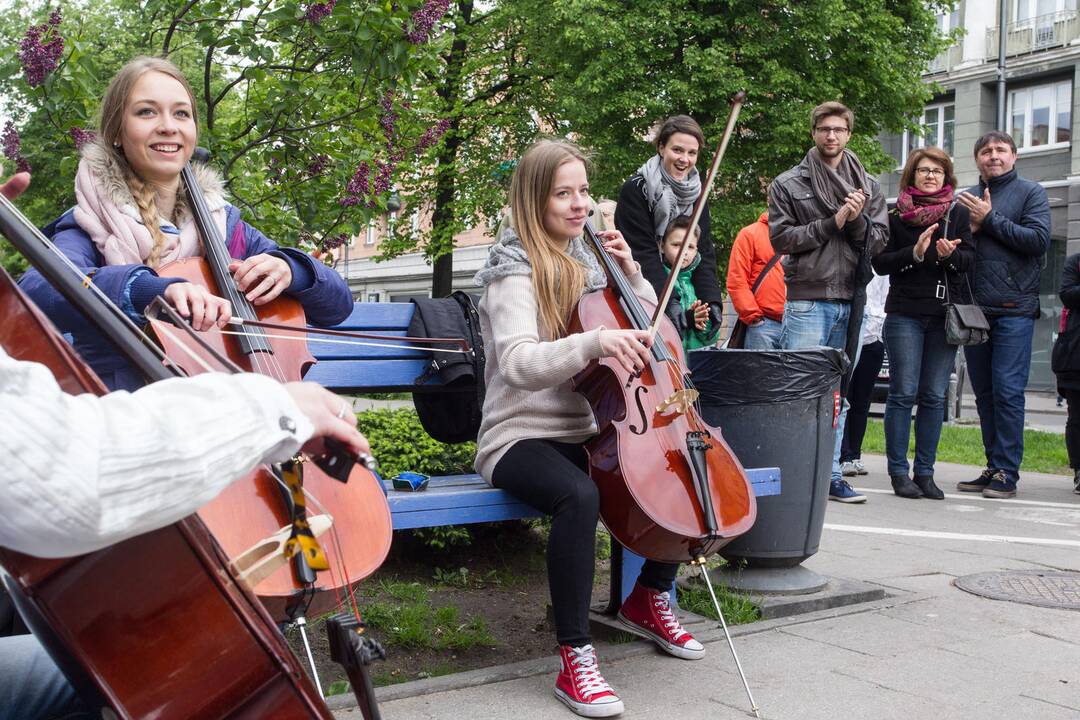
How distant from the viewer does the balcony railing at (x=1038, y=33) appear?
2617 centimetres

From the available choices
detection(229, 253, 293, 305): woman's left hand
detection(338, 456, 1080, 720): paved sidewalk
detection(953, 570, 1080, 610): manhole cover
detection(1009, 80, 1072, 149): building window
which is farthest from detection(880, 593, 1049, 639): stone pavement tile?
detection(1009, 80, 1072, 149): building window

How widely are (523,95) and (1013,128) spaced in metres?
13.0

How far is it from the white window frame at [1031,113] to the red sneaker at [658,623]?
84.4 feet

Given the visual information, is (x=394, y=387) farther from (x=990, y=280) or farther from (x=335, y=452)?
(x=990, y=280)

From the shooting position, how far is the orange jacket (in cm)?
727

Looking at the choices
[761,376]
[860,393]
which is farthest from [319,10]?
[860,393]

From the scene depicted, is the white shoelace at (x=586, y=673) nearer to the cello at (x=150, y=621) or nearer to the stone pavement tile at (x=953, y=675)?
the stone pavement tile at (x=953, y=675)

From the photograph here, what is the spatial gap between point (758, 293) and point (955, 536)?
6.88ft

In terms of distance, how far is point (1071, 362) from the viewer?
7.54 meters

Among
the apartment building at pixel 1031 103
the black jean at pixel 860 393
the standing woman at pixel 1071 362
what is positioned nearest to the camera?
the standing woman at pixel 1071 362

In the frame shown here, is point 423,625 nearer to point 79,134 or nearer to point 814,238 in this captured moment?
point 79,134

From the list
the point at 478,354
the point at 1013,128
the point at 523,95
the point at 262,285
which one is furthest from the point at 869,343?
the point at 1013,128

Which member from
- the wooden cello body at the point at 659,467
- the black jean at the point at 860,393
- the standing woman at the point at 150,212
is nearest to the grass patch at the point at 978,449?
the black jean at the point at 860,393

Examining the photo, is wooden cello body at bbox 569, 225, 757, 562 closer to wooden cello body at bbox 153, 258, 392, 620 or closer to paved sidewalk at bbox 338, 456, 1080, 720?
paved sidewalk at bbox 338, 456, 1080, 720
